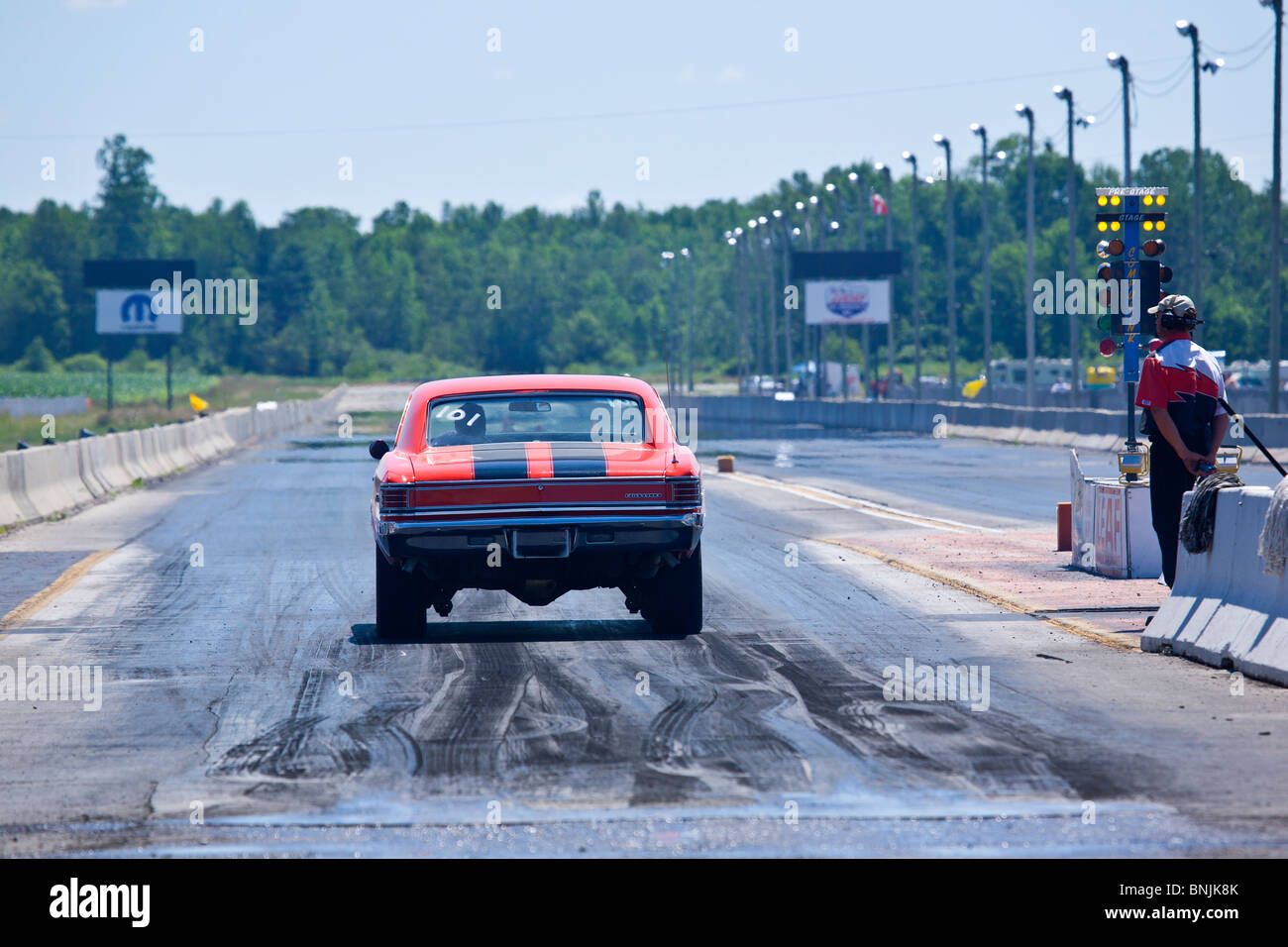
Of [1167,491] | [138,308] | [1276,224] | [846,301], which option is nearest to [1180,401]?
[1167,491]

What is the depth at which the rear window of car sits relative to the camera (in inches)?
480

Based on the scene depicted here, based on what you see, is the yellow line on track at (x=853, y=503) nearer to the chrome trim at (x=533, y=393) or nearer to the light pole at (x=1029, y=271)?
the chrome trim at (x=533, y=393)

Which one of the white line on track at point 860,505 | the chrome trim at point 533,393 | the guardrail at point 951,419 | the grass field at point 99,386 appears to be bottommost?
the white line on track at point 860,505

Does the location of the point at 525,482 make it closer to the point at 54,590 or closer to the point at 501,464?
the point at 501,464

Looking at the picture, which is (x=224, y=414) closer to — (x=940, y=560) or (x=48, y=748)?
(x=940, y=560)

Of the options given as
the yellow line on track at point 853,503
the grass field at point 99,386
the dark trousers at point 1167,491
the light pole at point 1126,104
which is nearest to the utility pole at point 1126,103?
the light pole at point 1126,104

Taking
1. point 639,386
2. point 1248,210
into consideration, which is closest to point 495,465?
point 639,386

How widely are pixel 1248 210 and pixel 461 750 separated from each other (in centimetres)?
16874

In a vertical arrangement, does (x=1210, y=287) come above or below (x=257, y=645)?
above

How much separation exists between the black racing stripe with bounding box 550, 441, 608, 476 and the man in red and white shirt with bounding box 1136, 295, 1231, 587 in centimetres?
332

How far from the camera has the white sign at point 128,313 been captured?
305ft

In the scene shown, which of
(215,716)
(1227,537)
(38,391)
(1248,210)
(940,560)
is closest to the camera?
(215,716)

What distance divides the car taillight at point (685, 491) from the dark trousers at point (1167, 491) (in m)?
2.84

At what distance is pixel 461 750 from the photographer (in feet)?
26.4
